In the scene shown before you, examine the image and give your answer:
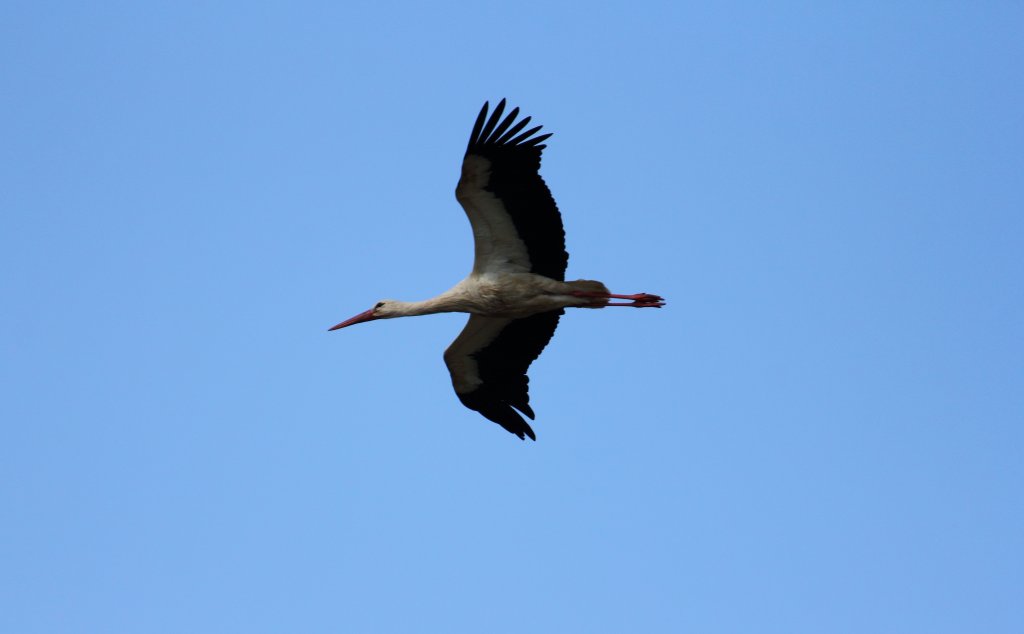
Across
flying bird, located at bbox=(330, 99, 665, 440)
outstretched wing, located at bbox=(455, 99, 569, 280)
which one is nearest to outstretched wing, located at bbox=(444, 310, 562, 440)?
flying bird, located at bbox=(330, 99, 665, 440)

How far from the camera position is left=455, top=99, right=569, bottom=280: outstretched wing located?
41.1 ft

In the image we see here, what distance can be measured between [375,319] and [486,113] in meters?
2.73

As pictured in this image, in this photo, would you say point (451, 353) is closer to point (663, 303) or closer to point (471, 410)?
point (471, 410)

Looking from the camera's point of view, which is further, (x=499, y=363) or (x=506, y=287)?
(x=499, y=363)

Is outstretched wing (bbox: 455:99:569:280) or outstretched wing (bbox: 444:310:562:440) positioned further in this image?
outstretched wing (bbox: 444:310:562:440)

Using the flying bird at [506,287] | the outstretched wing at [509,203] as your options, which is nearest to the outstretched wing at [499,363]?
the flying bird at [506,287]

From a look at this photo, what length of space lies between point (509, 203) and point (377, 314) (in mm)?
2092

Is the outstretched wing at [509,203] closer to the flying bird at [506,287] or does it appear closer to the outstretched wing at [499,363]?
the flying bird at [506,287]

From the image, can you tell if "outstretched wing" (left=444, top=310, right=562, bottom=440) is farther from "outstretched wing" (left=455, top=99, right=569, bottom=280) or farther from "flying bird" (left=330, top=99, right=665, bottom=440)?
"outstretched wing" (left=455, top=99, right=569, bottom=280)

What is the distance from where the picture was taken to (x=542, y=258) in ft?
43.0

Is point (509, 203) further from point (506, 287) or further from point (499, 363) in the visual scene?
point (499, 363)

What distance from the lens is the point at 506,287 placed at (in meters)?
13.1

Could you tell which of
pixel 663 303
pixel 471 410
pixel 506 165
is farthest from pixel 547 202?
pixel 471 410

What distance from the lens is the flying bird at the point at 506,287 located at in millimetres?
12578
